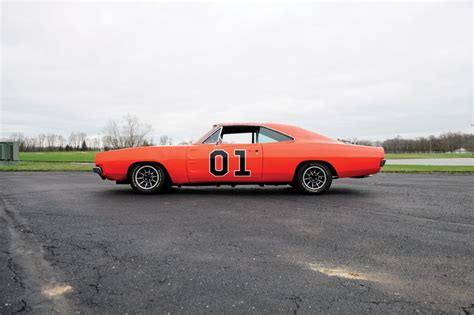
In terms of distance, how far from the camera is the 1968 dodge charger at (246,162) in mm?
6250

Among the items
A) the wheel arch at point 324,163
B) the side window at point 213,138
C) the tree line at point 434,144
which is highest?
the tree line at point 434,144

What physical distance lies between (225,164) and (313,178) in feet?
5.95

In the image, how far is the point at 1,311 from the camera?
188 cm

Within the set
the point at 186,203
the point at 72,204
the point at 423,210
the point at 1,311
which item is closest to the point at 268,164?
the point at 186,203

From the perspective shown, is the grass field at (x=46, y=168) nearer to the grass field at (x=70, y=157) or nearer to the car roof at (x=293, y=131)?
the car roof at (x=293, y=131)

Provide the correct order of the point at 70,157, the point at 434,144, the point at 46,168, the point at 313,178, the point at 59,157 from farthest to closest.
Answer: the point at 434,144 → the point at 59,157 → the point at 70,157 → the point at 46,168 → the point at 313,178

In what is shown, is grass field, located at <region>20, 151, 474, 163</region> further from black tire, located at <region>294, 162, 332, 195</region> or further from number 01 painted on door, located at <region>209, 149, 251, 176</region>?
black tire, located at <region>294, 162, 332, 195</region>

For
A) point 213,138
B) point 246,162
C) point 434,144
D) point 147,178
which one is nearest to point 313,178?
point 246,162

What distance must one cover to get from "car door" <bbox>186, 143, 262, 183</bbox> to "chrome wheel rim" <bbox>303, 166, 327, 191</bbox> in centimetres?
97

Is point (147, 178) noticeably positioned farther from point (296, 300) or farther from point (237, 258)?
point (296, 300)

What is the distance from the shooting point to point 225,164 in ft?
20.5

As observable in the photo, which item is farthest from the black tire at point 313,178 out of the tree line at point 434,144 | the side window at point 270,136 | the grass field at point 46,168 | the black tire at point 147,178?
the tree line at point 434,144

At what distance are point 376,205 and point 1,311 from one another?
4993 millimetres

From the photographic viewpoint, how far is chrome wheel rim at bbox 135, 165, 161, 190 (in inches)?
253
